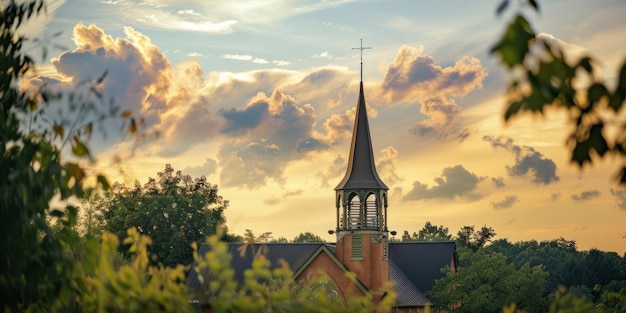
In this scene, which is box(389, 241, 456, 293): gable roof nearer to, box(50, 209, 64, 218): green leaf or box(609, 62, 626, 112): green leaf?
box(50, 209, 64, 218): green leaf

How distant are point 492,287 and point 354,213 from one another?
33.1 feet

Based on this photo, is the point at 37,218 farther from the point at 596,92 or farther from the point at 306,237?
the point at 306,237

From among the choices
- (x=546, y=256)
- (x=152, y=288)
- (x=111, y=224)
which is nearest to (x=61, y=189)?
(x=152, y=288)

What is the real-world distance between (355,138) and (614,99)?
51.3 m

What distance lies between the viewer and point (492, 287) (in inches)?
1884

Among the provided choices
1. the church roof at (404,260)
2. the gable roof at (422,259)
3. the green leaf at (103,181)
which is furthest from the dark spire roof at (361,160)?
the green leaf at (103,181)

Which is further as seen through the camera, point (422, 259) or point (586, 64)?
point (422, 259)

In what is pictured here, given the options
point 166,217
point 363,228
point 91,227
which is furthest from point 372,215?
point 91,227

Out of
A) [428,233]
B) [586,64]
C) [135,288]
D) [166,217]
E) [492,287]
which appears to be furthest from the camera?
[428,233]

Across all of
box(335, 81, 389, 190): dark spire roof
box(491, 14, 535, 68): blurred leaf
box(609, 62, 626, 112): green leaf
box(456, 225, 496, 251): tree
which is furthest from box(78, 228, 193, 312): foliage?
box(456, 225, 496, 251): tree

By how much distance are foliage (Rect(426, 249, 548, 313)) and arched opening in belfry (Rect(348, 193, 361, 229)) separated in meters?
7.10

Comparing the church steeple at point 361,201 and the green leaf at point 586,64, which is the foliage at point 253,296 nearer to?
the green leaf at point 586,64

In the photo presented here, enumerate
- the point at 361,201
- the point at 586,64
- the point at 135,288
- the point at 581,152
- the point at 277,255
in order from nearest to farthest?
the point at 586,64, the point at 581,152, the point at 135,288, the point at 361,201, the point at 277,255

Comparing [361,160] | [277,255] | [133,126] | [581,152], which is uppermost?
[361,160]
